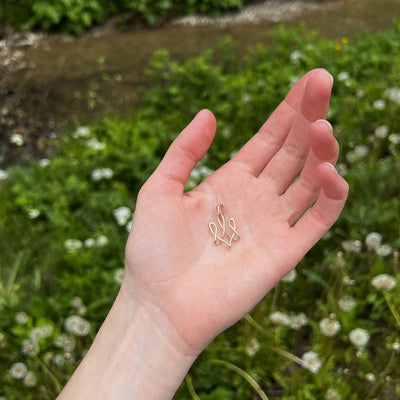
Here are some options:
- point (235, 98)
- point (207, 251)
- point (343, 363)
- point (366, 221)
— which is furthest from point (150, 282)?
point (235, 98)

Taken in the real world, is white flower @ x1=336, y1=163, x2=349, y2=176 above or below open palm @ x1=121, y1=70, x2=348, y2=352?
below

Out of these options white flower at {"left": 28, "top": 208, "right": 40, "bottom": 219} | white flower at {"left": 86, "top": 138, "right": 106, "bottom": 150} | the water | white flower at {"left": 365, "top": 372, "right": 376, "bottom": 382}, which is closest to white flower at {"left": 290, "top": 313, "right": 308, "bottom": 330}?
white flower at {"left": 365, "top": 372, "right": 376, "bottom": 382}

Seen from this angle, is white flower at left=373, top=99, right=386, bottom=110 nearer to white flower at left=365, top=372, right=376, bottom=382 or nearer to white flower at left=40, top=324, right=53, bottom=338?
white flower at left=365, top=372, right=376, bottom=382

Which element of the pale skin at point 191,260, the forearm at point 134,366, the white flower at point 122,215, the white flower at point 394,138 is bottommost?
the white flower at point 122,215

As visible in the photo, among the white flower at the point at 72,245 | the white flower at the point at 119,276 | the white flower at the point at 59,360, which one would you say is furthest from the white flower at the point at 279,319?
the white flower at the point at 72,245

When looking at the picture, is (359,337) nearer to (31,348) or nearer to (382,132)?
(382,132)

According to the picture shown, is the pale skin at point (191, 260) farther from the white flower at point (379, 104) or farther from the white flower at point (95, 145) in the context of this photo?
the white flower at point (95, 145)
